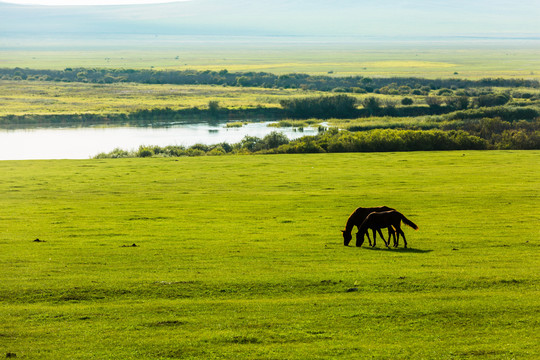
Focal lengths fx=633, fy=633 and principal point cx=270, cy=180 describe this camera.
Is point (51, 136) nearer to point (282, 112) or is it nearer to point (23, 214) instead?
point (282, 112)

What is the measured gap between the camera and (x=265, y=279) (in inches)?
558

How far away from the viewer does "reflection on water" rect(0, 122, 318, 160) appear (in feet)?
216

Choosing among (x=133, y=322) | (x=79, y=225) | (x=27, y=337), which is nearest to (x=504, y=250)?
(x=133, y=322)

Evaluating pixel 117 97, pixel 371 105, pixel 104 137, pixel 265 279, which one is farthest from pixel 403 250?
pixel 117 97

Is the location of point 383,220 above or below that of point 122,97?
below

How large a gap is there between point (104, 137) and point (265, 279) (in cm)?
6759

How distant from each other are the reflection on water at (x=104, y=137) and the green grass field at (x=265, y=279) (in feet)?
122

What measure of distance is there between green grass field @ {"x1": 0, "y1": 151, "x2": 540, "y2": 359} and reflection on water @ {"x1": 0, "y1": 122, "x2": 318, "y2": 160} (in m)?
37.2

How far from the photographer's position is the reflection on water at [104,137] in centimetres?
6575

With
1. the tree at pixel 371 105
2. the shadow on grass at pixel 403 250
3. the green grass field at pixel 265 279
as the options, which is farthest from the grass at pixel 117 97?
the shadow on grass at pixel 403 250

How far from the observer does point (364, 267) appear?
15.2m

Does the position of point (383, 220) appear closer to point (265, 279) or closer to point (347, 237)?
point (347, 237)

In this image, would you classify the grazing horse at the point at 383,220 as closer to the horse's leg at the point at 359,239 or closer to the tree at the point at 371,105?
the horse's leg at the point at 359,239

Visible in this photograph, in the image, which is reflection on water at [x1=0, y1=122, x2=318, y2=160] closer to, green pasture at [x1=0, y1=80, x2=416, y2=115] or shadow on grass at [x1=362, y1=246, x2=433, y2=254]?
green pasture at [x1=0, y1=80, x2=416, y2=115]
